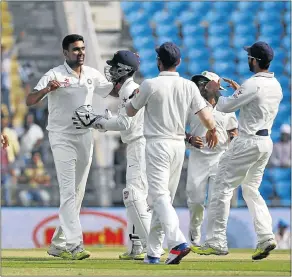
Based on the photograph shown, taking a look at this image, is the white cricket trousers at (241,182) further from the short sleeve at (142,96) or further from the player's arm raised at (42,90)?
the player's arm raised at (42,90)

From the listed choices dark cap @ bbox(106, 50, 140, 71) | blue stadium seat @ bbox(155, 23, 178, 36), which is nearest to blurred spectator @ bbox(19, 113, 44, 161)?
blue stadium seat @ bbox(155, 23, 178, 36)

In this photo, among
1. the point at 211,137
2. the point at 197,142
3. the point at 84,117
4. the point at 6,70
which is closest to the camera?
the point at 211,137

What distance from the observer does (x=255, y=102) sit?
10.4 metres

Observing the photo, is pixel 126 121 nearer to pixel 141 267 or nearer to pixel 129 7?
pixel 141 267

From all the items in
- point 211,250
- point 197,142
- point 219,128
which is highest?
point 219,128

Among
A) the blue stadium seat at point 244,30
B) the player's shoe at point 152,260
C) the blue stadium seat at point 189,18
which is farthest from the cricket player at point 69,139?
the blue stadium seat at point 189,18

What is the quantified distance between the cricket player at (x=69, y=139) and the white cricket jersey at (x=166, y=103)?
3.97 ft

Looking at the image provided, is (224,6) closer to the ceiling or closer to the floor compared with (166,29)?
closer to the ceiling

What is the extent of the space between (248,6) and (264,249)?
45.1 ft

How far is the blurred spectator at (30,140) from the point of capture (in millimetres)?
19047

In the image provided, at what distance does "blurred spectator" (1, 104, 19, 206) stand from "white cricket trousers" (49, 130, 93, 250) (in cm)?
646

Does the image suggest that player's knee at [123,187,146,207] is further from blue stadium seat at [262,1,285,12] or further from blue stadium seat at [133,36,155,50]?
blue stadium seat at [262,1,285,12]

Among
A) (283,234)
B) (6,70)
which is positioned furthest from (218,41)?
(283,234)

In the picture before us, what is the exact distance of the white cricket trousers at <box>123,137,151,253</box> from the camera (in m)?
10.8
